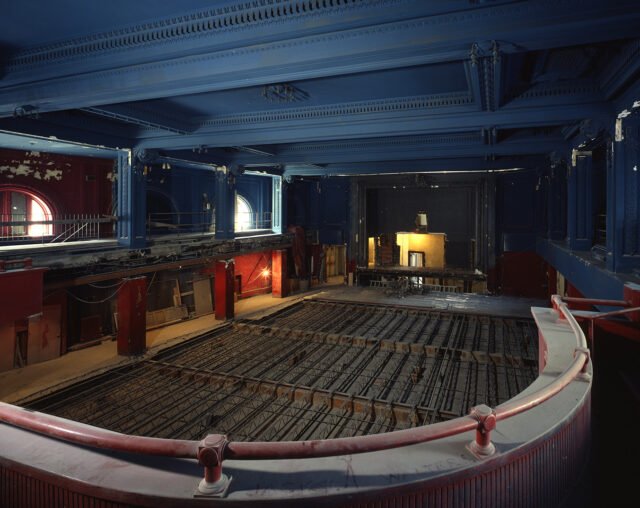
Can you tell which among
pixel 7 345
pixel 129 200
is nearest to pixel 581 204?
pixel 129 200


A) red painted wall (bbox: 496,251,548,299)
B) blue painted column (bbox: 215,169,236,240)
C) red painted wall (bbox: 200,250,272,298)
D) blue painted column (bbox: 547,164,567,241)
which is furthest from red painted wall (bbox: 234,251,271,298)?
blue painted column (bbox: 547,164,567,241)

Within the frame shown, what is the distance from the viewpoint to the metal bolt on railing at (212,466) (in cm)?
196

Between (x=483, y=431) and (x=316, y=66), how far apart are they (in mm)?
4524

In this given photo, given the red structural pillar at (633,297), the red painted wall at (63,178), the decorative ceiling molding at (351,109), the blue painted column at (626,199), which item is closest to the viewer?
the red structural pillar at (633,297)

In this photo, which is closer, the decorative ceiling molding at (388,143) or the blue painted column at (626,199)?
the blue painted column at (626,199)

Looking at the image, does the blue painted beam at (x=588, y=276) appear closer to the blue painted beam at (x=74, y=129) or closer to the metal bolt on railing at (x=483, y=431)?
the metal bolt on railing at (x=483, y=431)

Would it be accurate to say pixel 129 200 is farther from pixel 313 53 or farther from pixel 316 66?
pixel 313 53

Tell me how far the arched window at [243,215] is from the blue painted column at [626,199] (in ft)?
61.5

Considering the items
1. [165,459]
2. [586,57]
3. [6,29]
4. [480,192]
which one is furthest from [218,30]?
[480,192]

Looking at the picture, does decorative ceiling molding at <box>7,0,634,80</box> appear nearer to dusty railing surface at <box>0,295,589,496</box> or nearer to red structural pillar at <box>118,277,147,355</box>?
dusty railing surface at <box>0,295,589,496</box>

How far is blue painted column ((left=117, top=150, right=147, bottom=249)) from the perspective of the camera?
507 inches

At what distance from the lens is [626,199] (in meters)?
7.31

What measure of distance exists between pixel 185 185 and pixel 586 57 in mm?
17542

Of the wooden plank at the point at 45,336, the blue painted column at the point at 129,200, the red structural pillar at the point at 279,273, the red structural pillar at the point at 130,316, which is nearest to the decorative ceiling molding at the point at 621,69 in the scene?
the blue painted column at the point at 129,200
